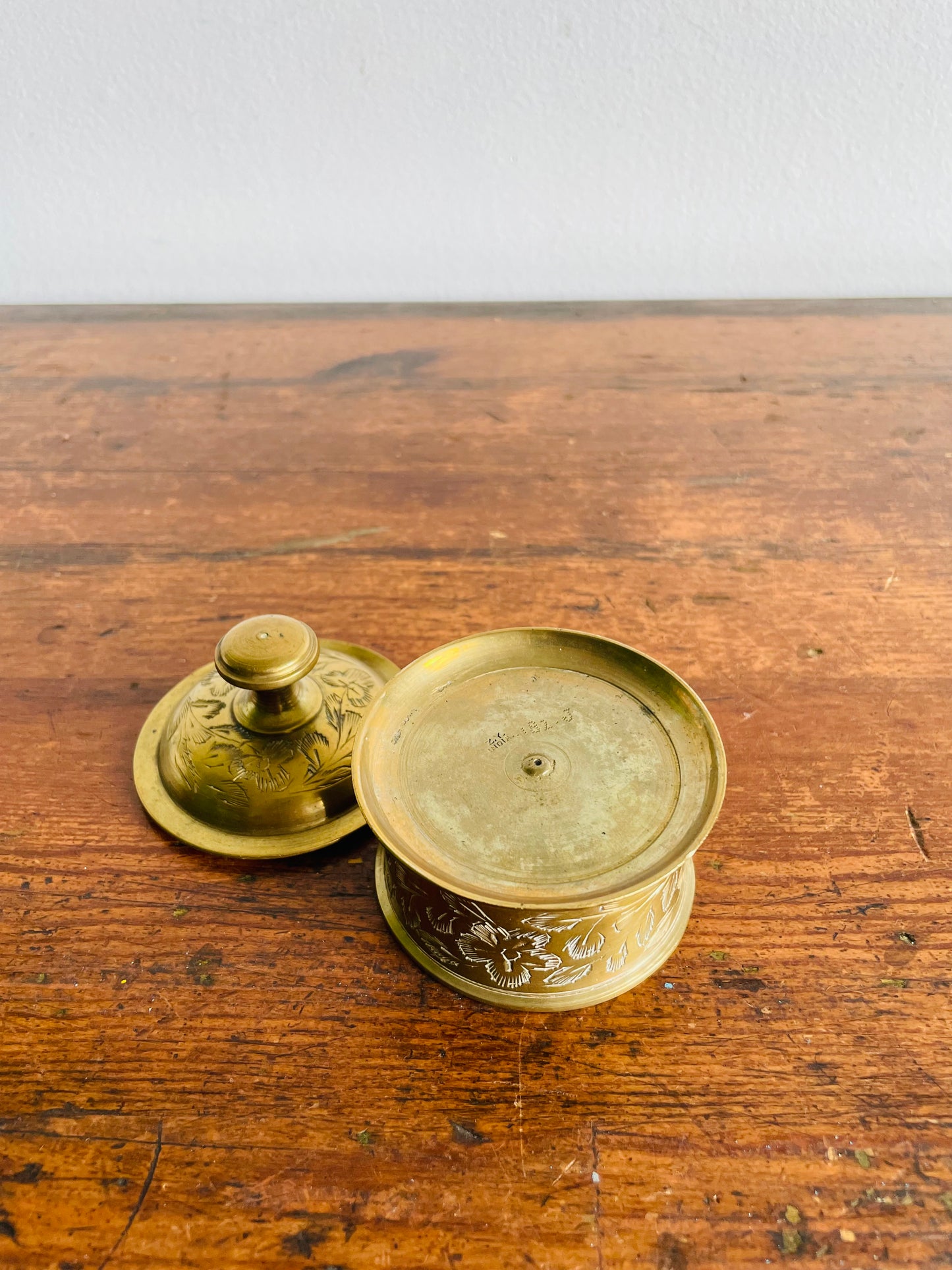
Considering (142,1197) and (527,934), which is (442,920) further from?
(142,1197)

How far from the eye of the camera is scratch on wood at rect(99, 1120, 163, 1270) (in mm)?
611

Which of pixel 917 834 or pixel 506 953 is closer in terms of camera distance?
pixel 506 953

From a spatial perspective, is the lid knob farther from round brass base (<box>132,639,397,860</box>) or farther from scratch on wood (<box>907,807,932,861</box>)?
scratch on wood (<box>907,807,932,861</box>)

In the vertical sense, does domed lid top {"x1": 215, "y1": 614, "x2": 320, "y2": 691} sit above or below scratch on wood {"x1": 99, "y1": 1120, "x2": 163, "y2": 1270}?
above

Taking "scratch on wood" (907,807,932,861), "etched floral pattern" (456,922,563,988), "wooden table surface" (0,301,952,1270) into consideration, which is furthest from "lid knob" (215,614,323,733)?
"scratch on wood" (907,807,932,861)

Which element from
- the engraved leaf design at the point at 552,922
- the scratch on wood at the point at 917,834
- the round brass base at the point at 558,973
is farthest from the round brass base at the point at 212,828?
the scratch on wood at the point at 917,834

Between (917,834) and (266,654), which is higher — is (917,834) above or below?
below

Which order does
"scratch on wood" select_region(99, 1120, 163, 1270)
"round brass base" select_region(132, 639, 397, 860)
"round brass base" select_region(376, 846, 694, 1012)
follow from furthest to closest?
"round brass base" select_region(132, 639, 397, 860)
"round brass base" select_region(376, 846, 694, 1012)
"scratch on wood" select_region(99, 1120, 163, 1270)

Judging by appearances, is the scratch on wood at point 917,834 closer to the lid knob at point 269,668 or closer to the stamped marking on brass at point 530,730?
the stamped marking on brass at point 530,730

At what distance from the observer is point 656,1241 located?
24.3 inches

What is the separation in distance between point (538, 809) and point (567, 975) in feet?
0.42

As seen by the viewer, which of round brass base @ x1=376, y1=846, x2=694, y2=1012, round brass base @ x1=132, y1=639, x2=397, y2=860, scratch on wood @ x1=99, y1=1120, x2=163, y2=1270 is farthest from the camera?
round brass base @ x1=132, y1=639, x2=397, y2=860

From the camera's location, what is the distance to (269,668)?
2.57ft

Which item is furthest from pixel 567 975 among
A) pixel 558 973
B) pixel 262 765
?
pixel 262 765
